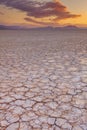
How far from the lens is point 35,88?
3158 millimetres

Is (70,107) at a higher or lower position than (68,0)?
lower

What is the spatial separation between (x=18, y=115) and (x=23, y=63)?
8.66 feet

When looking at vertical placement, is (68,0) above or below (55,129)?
above

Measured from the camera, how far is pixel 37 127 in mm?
2111

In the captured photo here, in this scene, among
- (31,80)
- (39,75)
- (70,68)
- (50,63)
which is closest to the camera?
(31,80)

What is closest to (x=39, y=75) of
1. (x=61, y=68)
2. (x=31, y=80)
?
(x=31, y=80)

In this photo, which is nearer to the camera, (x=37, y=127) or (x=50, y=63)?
(x=37, y=127)

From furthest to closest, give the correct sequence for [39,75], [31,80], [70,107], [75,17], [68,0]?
[75,17], [68,0], [39,75], [31,80], [70,107]

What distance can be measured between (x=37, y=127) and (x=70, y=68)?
92.9 inches

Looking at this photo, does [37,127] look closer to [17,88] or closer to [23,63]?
[17,88]

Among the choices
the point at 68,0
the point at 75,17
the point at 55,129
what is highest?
the point at 68,0

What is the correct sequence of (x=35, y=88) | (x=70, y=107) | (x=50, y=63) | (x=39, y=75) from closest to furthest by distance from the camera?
(x=70, y=107)
(x=35, y=88)
(x=39, y=75)
(x=50, y=63)

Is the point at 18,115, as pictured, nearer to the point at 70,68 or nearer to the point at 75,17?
the point at 70,68

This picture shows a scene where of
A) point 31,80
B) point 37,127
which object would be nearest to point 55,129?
point 37,127
